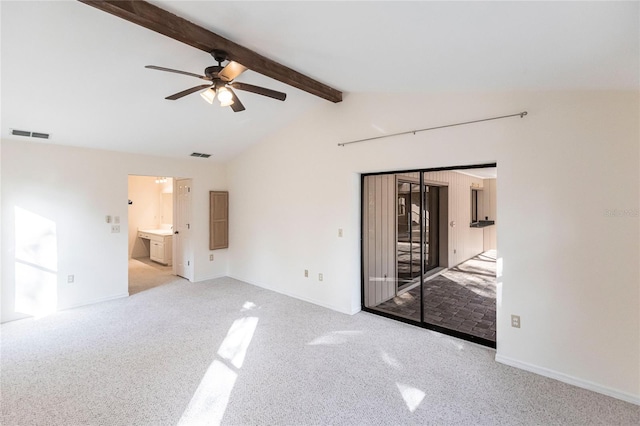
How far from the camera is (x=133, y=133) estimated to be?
4426mm

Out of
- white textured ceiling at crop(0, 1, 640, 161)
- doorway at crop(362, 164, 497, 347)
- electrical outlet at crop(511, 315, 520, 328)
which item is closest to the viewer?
white textured ceiling at crop(0, 1, 640, 161)

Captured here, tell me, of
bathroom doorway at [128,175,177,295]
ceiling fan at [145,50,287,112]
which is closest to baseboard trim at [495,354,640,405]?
ceiling fan at [145,50,287,112]

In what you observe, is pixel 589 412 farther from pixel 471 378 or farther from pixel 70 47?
pixel 70 47

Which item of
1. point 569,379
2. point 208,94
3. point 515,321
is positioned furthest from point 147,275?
point 569,379

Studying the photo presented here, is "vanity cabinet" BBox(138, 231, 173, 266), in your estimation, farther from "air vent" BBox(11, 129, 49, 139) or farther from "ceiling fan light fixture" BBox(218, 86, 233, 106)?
"ceiling fan light fixture" BBox(218, 86, 233, 106)

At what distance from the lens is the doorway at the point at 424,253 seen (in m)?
3.97

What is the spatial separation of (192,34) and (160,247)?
632 cm

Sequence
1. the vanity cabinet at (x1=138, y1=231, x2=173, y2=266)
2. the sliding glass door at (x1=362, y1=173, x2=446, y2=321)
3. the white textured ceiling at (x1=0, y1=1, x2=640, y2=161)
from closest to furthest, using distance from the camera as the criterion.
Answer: the white textured ceiling at (x1=0, y1=1, x2=640, y2=161) → the sliding glass door at (x1=362, y1=173, x2=446, y2=321) → the vanity cabinet at (x1=138, y1=231, x2=173, y2=266)

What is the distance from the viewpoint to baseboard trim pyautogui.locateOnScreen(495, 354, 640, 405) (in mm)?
2433

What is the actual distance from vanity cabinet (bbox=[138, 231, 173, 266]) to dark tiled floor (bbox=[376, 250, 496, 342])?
5464mm

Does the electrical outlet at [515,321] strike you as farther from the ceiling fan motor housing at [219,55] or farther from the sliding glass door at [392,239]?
the ceiling fan motor housing at [219,55]

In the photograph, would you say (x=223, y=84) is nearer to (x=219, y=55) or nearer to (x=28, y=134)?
(x=219, y=55)

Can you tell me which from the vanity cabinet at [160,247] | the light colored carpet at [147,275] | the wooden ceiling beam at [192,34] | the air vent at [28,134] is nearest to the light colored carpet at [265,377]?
the light colored carpet at [147,275]

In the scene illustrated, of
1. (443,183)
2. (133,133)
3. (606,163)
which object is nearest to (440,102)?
(606,163)
